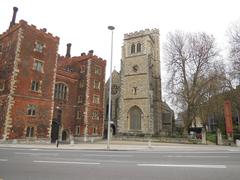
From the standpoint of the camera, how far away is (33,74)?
31.6 metres

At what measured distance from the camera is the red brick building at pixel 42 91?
95.4 ft

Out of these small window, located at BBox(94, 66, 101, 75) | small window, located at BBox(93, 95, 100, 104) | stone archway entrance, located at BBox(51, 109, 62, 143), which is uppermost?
small window, located at BBox(94, 66, 101, 75)

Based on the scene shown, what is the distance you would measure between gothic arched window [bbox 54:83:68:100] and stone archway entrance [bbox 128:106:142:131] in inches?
581

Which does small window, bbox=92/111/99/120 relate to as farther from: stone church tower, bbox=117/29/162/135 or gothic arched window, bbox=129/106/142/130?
gothic arched window, bbox=129/106/142/130

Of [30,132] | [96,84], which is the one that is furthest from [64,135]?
[96,84]

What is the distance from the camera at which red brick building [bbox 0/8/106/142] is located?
95.4 ft

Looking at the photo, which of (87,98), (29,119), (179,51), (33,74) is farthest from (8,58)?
(179,51)

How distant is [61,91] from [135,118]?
16535 millimetres

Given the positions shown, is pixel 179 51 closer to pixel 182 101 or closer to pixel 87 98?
pixel 182 101

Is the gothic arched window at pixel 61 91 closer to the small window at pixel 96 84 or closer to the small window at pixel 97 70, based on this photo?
the small window at pixel 96 84

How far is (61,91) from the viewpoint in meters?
38.4

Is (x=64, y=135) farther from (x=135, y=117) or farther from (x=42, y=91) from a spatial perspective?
(x=135, y=117)

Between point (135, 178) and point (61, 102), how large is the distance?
32.5 metres

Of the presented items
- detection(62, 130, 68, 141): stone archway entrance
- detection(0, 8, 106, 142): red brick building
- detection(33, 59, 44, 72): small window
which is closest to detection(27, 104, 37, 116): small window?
detection(0, 8, 106, 142): red brick building
